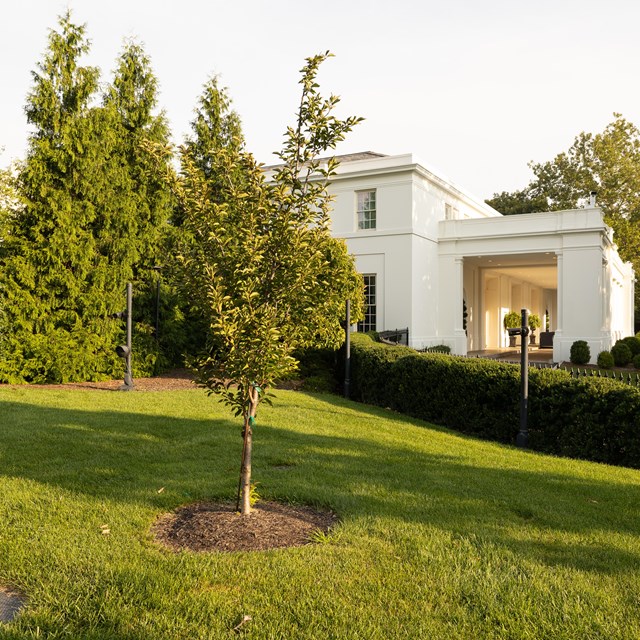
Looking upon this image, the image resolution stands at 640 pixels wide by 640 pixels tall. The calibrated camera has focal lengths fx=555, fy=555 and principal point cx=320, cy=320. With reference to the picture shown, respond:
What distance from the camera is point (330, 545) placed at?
12.6 feet

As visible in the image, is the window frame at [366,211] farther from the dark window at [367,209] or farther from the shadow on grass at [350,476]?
the shadow on grass at [350,476]

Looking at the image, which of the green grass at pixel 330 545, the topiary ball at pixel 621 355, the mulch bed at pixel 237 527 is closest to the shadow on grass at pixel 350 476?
the green grass at pixel 330 545

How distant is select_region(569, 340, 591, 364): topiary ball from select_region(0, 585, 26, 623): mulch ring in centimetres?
1878

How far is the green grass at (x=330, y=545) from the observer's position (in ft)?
9.48

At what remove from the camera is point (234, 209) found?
4.43m

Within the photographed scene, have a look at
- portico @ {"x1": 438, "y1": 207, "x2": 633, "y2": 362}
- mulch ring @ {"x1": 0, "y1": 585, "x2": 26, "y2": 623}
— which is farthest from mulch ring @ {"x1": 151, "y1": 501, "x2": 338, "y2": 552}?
portico @ {"x1": 438, "y1": 207, "x2": 633, "y2": 362}

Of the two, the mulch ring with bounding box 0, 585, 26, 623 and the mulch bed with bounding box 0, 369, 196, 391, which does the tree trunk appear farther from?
the mulch bed with bounding box 0, 369, 196, 391

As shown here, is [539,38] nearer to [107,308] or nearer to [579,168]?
[107,308]

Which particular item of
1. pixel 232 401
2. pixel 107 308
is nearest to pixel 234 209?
pixel 232 401

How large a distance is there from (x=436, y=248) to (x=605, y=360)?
24.5ft

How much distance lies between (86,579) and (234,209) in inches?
109

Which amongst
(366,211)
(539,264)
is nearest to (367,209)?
(366,211)

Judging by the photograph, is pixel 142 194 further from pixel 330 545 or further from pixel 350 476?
pixel 330 545

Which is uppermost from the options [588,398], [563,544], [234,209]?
[234,209]
